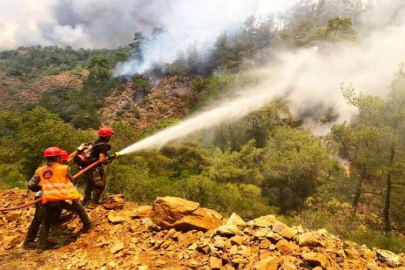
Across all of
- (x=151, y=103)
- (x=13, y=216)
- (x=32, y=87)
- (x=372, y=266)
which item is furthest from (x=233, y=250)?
(x=32, y=87)

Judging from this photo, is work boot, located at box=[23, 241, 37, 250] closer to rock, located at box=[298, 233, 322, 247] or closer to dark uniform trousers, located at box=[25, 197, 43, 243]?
dark uniform trousers, located at box=[25, 197, 43, 243]

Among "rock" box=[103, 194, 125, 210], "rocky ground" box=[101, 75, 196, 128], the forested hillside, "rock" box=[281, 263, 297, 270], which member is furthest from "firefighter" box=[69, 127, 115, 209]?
"rocky ground" box=[101, 75, 196, 128]

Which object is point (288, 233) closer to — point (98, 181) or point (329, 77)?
point (98, 181)

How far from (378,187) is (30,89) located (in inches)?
4085

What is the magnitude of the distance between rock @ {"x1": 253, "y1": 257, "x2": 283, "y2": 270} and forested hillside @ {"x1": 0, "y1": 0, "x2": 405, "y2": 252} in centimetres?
603

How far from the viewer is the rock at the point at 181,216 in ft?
18.7

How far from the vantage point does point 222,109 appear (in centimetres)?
3862

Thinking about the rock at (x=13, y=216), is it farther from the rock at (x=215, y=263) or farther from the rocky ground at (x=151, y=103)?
the rocky ground at (x=151, y=103)

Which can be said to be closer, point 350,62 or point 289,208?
point 289,208

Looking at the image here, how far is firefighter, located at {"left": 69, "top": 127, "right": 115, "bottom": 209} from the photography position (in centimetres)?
662

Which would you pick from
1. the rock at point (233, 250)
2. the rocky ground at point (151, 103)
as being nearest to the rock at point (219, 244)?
the rock at point (233, 250)

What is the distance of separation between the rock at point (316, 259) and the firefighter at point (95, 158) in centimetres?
463

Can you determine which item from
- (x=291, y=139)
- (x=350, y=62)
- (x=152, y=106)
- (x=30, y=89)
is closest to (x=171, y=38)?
(x=152, y=106)

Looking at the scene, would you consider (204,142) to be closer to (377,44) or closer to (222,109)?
(222,109)
